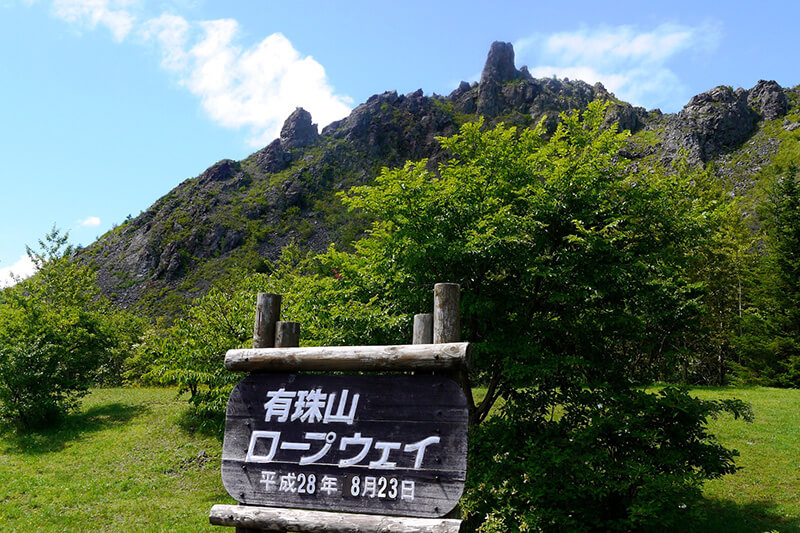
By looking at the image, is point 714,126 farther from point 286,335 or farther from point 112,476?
point 286,335

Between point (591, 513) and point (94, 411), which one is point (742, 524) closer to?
point (591, 513)

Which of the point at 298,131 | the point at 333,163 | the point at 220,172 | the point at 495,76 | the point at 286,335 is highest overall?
the point at 495,76

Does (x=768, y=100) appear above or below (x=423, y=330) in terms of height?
above

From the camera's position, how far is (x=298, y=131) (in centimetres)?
12862

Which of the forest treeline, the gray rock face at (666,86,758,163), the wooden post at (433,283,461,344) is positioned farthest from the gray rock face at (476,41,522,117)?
the wooden post at (433,283,461,344)

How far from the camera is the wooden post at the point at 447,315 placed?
3.82m

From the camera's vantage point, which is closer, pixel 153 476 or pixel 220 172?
pixel 153 476

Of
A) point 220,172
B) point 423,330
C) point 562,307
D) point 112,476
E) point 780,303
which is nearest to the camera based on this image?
point 423,330

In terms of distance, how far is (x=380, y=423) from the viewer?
3.66 meters

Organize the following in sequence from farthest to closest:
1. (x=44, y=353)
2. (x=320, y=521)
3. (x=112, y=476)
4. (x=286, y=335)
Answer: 1. (x=44, y=353)
2. (x=112, y=476)
3. (x=286, y=335)
4. (x=320, y=521)

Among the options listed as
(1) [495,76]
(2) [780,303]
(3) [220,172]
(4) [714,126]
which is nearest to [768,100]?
(4) [714,126]

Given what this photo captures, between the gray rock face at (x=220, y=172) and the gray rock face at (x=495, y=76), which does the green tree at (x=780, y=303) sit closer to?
the gray rock face at (x=495, y=76)

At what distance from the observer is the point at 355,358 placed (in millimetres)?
3818

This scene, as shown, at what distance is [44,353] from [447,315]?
17766mm
